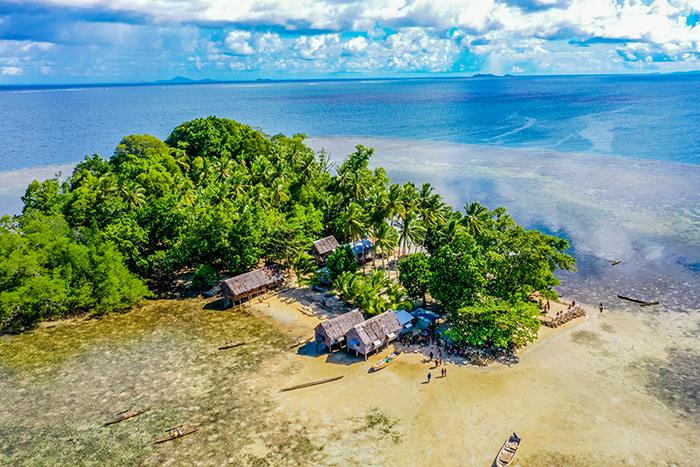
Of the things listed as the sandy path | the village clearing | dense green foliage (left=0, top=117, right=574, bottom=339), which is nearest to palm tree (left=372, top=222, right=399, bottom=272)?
dense green foliage (left=0, top=117, right=574, bottom=339)

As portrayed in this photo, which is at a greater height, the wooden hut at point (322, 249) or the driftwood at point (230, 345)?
the wooden hut at point (322, 249)

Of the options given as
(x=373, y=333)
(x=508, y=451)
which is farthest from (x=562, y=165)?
(x=508, y=451)

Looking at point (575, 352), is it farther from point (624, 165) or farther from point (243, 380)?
point (624, 165)

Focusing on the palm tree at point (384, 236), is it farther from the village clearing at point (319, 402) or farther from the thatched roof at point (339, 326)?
the village clearing at point (319, 402)

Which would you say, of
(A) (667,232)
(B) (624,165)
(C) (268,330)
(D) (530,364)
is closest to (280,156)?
(C) (268,330)

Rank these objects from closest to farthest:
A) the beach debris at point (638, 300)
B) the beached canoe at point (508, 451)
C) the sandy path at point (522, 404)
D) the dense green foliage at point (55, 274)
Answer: the beached canoe at point (508, 451)
the sandy path at point (522, 404)
the dense green foliage at point (55, 274)
the beach debris at point (638, 300)

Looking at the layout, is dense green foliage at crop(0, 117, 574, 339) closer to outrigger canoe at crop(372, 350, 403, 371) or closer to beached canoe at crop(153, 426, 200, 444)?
outrigger canoe at crop(372, 350, 403, 371)

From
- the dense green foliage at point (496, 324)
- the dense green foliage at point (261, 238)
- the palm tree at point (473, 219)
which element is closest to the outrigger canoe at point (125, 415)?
the dense green foliage at point (261, 238)

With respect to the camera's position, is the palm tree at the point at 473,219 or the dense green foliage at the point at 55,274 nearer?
the dense green foliage at the point at 55,274

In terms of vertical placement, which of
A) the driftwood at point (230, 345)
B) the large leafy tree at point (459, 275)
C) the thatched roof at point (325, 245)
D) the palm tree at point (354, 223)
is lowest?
the driftwood at point (230, 345)
